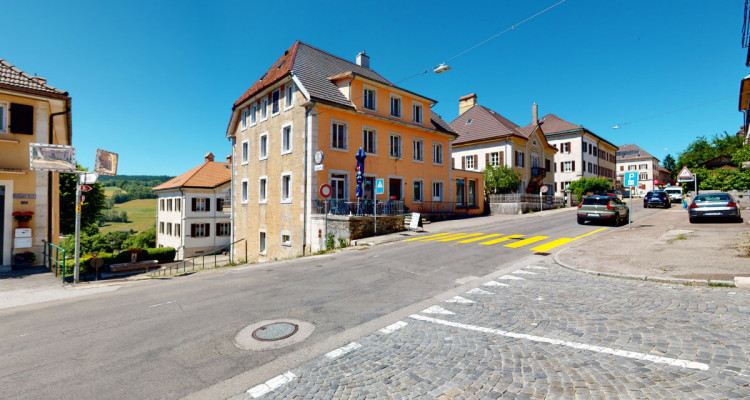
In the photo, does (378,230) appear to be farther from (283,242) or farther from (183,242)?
(183,242)

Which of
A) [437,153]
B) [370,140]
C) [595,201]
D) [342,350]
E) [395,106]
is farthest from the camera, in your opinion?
[437,153]

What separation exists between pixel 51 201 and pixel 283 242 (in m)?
11.3

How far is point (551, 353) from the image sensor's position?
4.10 meters

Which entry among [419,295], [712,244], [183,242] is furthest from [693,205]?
[183,242]

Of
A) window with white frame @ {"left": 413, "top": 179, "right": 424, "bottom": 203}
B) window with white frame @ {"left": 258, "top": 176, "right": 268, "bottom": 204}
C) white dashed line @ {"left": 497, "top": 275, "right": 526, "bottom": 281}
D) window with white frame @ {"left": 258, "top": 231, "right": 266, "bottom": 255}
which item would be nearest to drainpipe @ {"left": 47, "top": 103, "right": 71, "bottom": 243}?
window with white frame @ {"left": 258, "top": 176, "right": 268, "bottom": 204}

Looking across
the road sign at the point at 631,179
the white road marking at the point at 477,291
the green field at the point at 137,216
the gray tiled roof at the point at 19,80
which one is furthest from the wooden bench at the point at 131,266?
the green field at the point at 137,216

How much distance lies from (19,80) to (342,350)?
15.5 metres

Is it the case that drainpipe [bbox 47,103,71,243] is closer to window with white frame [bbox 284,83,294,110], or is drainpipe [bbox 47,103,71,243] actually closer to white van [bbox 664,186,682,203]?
window with white frame [bbox 284,83,294,110]

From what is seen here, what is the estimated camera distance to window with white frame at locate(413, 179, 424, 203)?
25.5m

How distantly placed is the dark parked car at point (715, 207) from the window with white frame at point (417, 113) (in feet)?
56.8

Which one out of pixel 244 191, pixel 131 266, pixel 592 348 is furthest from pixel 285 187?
pixel 592 348

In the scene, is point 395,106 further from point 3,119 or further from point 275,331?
point 275,331

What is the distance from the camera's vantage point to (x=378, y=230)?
17.9m

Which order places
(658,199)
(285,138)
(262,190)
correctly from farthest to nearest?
(658,199) < (262,190) < (285,138)
